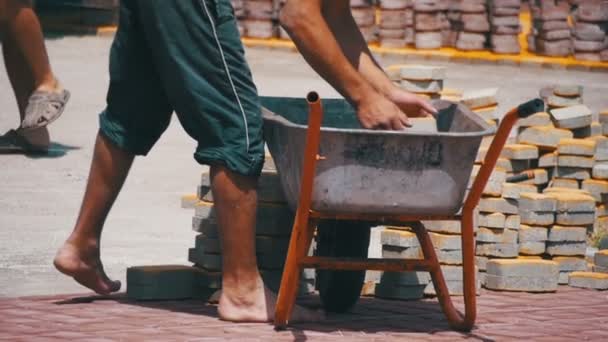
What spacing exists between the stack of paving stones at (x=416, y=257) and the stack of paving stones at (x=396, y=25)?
12.6 m

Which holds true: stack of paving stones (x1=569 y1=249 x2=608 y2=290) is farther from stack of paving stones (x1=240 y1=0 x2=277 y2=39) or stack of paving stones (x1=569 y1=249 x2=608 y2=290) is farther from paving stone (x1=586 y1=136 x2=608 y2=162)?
stack of paving stones (x1=240 y1=0 x2=277 y2=39)

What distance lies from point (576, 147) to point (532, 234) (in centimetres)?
161

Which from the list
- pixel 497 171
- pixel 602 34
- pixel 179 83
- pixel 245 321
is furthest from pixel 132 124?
pixel 602 34

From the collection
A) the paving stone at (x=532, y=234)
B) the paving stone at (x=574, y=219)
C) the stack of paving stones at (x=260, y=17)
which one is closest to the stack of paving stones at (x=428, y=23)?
the stack of paving stones at (x=260, y=17)

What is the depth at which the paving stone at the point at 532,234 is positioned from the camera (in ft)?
23.7

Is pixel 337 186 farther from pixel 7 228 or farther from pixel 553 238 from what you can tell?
pixel 7 228

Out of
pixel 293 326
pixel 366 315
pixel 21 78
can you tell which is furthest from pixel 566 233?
pixel 21 78

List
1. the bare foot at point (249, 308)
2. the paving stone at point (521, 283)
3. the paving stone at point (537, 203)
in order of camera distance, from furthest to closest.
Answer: the paving stone at point (537, 203) < the paving stone at point (521, 283) < the bare foot at point (249, 308)

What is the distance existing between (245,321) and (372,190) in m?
0.76

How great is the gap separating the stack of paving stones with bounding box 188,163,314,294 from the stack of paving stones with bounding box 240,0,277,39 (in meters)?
13.3

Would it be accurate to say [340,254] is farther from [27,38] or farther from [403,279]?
[27,38]

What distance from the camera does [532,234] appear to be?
7.24m

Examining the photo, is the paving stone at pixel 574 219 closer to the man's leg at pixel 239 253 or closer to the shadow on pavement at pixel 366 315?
the shadow on pavement at pixel 366 315

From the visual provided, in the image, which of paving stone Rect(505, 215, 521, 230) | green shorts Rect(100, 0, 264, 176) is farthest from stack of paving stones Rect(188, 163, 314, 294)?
paving stone Rect(505, 215, 521, 230)
